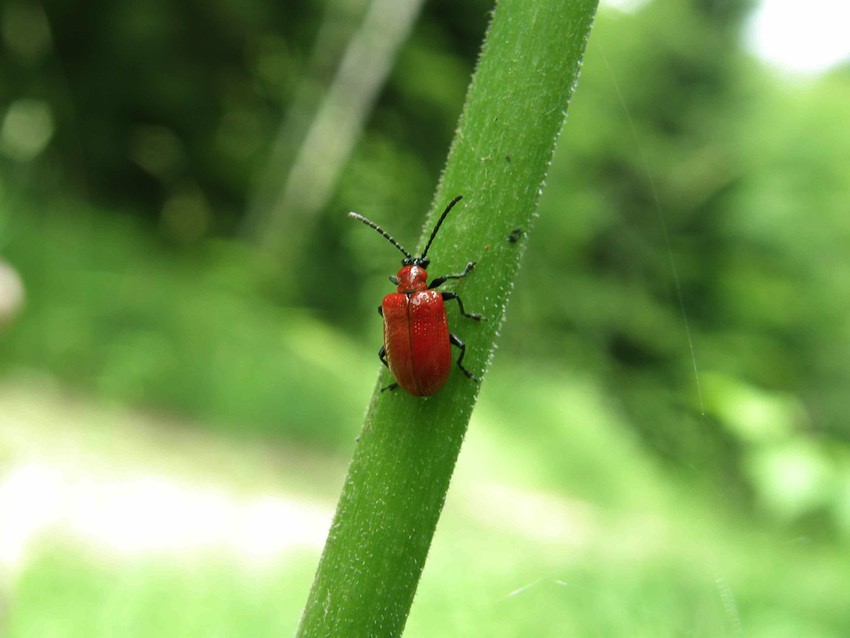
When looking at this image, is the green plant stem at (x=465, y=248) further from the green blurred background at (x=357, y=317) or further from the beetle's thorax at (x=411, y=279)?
the beetle's thorax at (x=411, y=279)

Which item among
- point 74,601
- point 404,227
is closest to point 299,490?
point 74,601

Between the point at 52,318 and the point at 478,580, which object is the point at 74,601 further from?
the point at 52,318

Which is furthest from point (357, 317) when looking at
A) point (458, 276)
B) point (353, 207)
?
point (458, 276)

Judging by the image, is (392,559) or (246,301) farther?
(246,301)

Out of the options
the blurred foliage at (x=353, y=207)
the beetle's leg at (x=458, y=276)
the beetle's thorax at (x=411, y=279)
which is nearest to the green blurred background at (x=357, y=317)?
the blurred foliage at (x=353, y=207)

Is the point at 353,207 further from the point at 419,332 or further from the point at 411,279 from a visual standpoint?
the point at 419,332

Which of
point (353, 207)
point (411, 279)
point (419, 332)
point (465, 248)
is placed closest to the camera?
point (465, 248)
